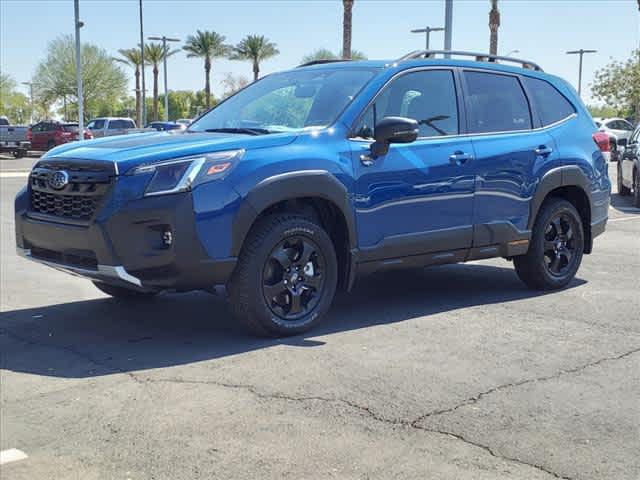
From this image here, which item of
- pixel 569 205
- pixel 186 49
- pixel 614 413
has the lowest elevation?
pixel 614 413

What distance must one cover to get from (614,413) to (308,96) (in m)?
3.15

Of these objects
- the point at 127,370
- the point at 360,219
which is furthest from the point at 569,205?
the point at 127,370

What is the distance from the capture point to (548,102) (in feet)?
24.4

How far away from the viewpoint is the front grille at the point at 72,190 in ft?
17.0

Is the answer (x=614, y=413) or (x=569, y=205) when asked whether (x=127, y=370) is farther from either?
(x=569, y=205)

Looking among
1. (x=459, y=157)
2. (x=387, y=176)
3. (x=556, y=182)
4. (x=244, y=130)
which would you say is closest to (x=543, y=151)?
(x=556, y=182)

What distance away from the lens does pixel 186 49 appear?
6588cm

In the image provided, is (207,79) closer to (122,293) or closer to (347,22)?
(347,22)

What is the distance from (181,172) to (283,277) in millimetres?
970

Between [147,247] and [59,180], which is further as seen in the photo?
[59,180]

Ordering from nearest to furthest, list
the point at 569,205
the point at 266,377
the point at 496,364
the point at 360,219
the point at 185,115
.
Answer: the point at 266,377 < the point at 496,364 < the point at 360,219 < the point at 569,205 < the point at 185,115

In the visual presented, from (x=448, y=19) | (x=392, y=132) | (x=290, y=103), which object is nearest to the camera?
(x=392, y=132)

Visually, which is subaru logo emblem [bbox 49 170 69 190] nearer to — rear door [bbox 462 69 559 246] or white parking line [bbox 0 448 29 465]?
white parking line [bbox 0 448 29 465]

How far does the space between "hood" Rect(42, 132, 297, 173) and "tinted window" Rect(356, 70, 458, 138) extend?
0.78m
